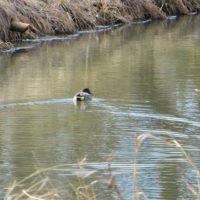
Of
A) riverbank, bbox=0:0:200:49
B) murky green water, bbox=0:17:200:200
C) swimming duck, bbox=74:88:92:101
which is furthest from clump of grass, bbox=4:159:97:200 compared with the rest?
riverbank, bbox=0:0:200:49

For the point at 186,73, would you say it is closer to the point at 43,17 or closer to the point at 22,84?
the point at 22,84

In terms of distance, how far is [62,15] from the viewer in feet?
77.6

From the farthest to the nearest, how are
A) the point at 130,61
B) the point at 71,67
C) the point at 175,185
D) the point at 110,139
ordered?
the point at 130,61 < the point at 71,67 < the point at 110,139 < the point at 175,185

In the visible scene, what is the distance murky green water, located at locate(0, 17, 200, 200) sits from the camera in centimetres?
869

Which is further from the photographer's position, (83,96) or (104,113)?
(83,96)

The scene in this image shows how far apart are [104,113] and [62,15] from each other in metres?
12.1

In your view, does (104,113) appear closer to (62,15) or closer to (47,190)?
(47,190)

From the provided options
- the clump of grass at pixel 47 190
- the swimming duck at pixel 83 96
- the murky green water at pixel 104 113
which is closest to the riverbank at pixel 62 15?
the murky green water at pixel 104 113

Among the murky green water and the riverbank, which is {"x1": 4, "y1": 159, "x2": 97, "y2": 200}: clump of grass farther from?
the riverbank

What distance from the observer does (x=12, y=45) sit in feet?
68.2

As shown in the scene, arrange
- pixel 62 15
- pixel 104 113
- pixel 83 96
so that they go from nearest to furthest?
pixel 104 113
pixel 83 96
pixel 62 15

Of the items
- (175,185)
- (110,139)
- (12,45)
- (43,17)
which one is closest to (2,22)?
(12,45)

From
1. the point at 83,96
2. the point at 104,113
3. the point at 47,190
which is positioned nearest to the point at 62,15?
the point at 83,96

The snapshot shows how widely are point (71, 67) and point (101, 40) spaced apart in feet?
19.3
